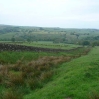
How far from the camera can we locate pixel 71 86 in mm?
10570

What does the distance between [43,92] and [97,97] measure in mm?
2682

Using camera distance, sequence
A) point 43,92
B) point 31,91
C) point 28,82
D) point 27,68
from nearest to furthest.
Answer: point 43,92 → point 31,91 → point 28,82 → point 27,68

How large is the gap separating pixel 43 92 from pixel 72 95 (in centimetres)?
140

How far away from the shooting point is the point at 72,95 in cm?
934

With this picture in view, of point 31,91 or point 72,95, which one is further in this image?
point 31,91

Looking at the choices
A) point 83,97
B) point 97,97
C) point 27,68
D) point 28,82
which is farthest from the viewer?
→ point 27,68

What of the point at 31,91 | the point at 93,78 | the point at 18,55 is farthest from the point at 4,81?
the point at 18,55

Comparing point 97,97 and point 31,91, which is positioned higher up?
point 97,97

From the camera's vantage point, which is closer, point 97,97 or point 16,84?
point 97,97

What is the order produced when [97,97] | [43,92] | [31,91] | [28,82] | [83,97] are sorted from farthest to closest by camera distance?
1. [28,82]
2. [31,91]
3. [43,92]
4. [83,97]
5. [97,97]

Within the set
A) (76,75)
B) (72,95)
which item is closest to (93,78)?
(76,75)

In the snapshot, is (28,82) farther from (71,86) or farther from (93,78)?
(93,78)

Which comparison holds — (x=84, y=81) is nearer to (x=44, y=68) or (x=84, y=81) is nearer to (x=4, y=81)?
(x=4, y=81)

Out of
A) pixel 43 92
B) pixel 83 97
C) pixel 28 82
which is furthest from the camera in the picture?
pixel 28 82
